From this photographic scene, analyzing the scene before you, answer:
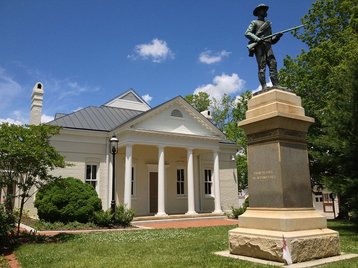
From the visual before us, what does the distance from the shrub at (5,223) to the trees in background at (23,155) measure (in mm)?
328

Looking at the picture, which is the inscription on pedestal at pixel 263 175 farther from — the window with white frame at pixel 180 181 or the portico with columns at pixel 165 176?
the window with white frame at pixel 180 181

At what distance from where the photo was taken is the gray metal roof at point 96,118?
24031mm

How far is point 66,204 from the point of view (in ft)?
60.3

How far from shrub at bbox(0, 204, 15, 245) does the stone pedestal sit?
735 centimetres

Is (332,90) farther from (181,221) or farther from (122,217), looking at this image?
(122,217)

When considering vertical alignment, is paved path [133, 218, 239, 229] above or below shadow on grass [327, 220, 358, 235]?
A: below

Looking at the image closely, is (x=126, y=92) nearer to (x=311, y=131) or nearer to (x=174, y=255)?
(x=311, y=131)

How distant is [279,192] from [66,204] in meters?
13.8

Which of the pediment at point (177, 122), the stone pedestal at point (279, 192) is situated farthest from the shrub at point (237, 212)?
the stone pedestal at point (279, 192)

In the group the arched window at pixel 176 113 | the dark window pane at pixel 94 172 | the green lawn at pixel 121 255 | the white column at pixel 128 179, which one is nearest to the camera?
the green lawn at pixel 121 255

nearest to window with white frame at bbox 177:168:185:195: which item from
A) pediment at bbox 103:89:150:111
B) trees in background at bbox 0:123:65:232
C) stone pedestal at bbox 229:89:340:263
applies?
pediment at bbox 103:89:150:111

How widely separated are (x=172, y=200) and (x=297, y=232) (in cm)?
2060

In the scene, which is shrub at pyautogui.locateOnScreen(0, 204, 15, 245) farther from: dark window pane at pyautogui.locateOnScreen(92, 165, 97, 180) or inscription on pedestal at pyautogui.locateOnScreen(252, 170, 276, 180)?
dark window pane at pyautogui.locateOnScreen(92, 165, 97, 180)

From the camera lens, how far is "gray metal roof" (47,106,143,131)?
946 inches
